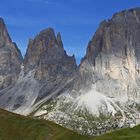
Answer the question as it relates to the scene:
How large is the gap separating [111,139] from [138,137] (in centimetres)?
1197

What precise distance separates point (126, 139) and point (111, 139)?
764 centimetres

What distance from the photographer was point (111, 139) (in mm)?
198875

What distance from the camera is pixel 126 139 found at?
636 ft

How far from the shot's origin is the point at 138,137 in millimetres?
193125

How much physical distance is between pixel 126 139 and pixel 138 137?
4878 millimetres
